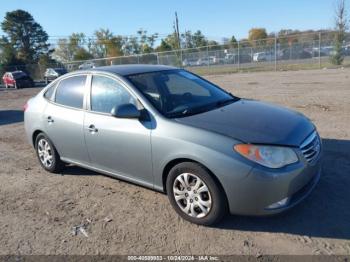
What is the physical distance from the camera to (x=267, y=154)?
3.37 metres

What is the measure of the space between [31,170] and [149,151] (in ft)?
10.0

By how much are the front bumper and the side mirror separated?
136 cm

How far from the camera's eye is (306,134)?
12.5ft

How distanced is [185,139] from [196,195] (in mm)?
603

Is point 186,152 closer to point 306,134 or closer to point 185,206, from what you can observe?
point 185,206

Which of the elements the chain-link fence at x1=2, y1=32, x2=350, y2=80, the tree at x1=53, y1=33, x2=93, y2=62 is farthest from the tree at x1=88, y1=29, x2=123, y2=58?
the chain-link fence at x1=2, y1=32, x2=350, y2=80

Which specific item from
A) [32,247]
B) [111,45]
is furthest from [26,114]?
[111,45]

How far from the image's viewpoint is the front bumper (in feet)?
10.8

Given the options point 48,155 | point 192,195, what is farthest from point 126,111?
point 48,155

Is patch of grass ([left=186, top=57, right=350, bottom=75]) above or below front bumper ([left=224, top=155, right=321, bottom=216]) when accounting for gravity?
below

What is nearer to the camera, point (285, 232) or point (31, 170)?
point (285, 232)

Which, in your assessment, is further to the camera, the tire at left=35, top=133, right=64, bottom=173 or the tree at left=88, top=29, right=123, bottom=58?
the tree at left=88, top=29, right=123, bottom=58

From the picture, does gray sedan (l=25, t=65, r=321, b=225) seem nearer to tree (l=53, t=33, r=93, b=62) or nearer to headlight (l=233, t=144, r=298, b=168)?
headlight (l=233, t=144, r=298, b=168)

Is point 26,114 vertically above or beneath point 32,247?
above
